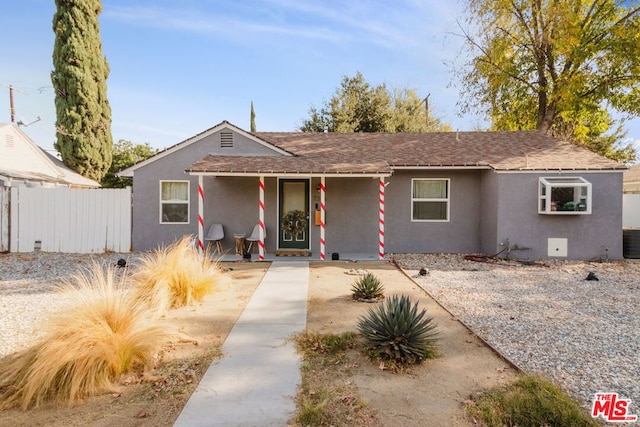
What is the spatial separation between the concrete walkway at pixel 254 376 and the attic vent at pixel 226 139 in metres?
7.63

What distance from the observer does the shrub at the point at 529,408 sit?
117 inches

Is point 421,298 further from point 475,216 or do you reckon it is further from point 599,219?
point 599,219

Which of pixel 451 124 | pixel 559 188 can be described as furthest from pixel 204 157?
pixel 451 124

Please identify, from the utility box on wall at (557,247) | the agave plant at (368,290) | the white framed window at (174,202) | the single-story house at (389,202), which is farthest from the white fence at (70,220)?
the utility box on wall at (557,247)

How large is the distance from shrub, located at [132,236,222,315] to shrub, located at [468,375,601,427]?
4804 millimetres

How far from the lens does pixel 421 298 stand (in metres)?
7.02

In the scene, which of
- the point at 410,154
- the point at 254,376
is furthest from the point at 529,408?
the point at 410,154

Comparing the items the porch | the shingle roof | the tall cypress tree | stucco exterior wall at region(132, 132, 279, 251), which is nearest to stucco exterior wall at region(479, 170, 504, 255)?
the shingle roof

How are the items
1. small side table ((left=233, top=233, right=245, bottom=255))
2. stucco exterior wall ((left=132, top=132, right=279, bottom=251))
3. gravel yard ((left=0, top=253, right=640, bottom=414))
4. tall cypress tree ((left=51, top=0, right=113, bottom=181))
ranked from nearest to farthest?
gravel yard ((left=0, top=253, right=640, bottom=414)) → small side table ((left=233, top=233, right=245, bottom=255)) → stucco exterior wall ((left=132, top=132, right=279, bottom=251)) → tall cypress tree ((left=51, top=0, right=113, bottom=181))

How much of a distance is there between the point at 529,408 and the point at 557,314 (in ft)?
12.3

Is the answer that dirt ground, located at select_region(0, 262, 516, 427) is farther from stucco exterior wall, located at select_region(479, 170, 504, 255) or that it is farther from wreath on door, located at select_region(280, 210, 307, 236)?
stucco exterior wall, located at select_region(479, 170, 504, 255)

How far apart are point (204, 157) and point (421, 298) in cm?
865

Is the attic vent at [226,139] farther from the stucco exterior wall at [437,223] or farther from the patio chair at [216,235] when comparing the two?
the stucco exterior wall at [437,223]

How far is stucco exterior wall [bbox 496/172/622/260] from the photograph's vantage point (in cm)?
1129
